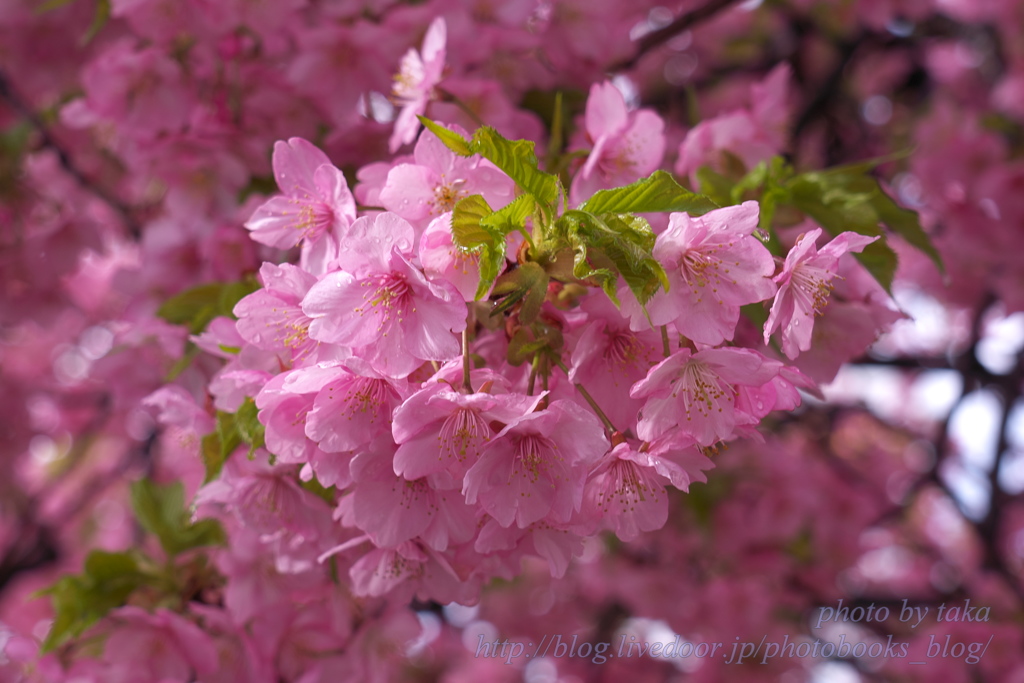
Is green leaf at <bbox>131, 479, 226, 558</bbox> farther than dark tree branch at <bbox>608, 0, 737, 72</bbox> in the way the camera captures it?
No

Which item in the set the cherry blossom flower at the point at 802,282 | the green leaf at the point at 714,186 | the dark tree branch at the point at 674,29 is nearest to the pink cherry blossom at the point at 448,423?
the cherry blossom flower at the point at 802,282

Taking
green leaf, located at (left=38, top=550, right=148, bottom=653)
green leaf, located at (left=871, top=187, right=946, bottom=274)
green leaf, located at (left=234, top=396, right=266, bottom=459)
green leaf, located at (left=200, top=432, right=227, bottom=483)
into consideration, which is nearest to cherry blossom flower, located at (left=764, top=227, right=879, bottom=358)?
green leaf, located at (left=871, top=187, right=946, bottom=274)

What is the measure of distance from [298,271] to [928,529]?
6284 millimetres

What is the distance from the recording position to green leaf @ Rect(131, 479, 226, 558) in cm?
165

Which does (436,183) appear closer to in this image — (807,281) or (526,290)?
(526,290)

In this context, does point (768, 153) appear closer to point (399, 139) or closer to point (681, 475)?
point (399, 139)

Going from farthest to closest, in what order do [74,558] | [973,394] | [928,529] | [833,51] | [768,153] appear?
[928,529], [74,558], [833,51], [973,394], [768,153]

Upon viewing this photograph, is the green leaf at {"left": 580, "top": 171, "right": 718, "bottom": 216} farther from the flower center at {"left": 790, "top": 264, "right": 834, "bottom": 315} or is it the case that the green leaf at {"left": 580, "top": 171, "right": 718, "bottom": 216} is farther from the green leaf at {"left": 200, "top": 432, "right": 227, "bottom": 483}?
the green leaf at {"left": 200, "top": 432, "right": 227, "bottom": 483}

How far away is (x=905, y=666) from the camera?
3428 millimetres

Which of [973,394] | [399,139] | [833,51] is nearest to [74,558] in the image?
[399,139]

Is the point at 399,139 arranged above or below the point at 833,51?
above

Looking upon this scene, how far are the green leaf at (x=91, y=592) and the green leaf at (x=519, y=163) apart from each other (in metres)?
1.27

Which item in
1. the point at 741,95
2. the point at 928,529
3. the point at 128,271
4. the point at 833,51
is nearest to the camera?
the point at 128,271

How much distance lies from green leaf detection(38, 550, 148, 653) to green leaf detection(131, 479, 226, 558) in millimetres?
79
